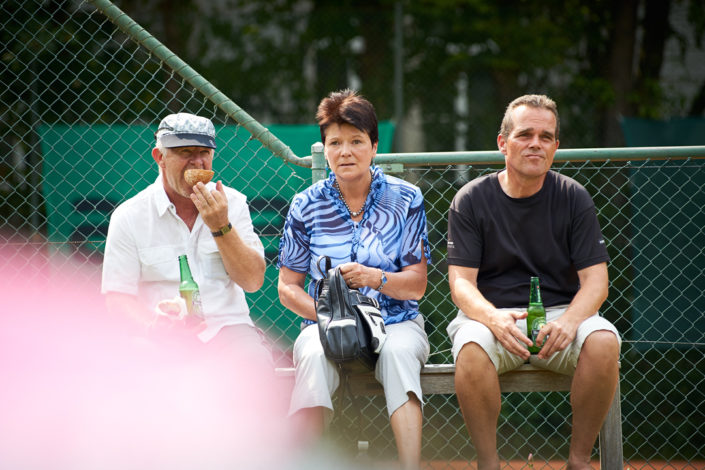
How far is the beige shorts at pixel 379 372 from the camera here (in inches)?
118

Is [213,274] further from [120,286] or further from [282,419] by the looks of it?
[282,419]

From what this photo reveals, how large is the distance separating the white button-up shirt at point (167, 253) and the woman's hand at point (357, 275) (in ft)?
1.55

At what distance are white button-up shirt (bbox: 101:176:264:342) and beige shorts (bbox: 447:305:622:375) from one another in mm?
978

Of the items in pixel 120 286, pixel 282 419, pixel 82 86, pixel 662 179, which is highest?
pixel 82 86

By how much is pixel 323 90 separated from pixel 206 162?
16.8ft

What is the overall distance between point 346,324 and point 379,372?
288mm

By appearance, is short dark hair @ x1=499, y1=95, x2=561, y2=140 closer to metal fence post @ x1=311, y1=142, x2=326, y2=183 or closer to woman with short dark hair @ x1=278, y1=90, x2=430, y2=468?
woman with short dark hair @ x1=278, y1=90, x2=430, y2=468

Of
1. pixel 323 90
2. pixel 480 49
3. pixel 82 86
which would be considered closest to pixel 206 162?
pixel 82 86

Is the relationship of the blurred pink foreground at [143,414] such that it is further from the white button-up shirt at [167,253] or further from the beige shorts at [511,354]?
the beige shorts at [511,354]

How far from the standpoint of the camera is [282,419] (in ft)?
10.5

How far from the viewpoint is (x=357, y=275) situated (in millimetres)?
3137

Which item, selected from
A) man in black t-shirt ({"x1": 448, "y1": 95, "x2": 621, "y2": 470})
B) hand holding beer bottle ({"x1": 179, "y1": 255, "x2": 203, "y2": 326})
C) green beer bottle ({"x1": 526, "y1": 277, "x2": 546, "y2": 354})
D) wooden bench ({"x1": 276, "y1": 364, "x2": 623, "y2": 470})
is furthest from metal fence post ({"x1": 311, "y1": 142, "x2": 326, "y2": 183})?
green beer bottle ({"x1": 526, "y1": 277, "x2": 546, "y2": 354})

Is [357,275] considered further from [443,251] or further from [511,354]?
[443,251]

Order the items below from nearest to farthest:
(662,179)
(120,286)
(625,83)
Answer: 1. (120,286)
2. (662,179)
3. (625,83)
